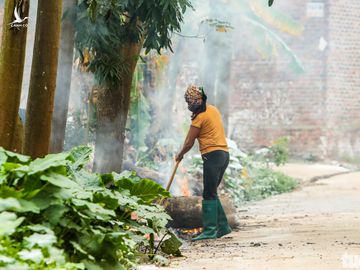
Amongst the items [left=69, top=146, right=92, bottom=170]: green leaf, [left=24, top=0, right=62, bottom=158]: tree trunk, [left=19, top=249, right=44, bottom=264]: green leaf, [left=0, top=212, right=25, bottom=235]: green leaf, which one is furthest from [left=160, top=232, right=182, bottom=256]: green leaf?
[left=0, top=212, right=25, bottom=235]: green leaf

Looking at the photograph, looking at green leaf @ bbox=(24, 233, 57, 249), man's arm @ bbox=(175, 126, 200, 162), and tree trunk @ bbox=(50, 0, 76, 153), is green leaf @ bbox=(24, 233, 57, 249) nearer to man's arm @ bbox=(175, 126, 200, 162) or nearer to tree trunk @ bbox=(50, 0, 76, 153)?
tree trunk @ bbox=(50, 0, 76, 153)

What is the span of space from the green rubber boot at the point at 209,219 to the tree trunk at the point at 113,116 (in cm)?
124

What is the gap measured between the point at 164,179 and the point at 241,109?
12977mm

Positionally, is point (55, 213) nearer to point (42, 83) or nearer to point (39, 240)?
point (39, 240)

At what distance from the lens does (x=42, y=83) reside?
6.45 meters

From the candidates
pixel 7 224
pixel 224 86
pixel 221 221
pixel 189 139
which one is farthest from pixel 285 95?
pixel 7 224

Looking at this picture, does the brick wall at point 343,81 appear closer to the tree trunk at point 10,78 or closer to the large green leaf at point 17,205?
the tree trunk at point 10,78

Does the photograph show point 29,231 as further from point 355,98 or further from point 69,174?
point 355,98

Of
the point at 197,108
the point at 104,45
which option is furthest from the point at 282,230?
the point at 104,45

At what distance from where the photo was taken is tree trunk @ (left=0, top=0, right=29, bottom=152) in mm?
5969

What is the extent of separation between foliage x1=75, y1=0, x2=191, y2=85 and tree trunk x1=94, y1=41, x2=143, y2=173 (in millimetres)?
207

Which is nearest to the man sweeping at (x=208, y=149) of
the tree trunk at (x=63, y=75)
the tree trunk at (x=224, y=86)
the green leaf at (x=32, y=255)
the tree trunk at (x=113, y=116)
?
the tree trunk at (x=113, y=116)

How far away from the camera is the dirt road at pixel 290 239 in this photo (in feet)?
21.5

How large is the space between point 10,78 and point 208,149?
3823 millimetres
